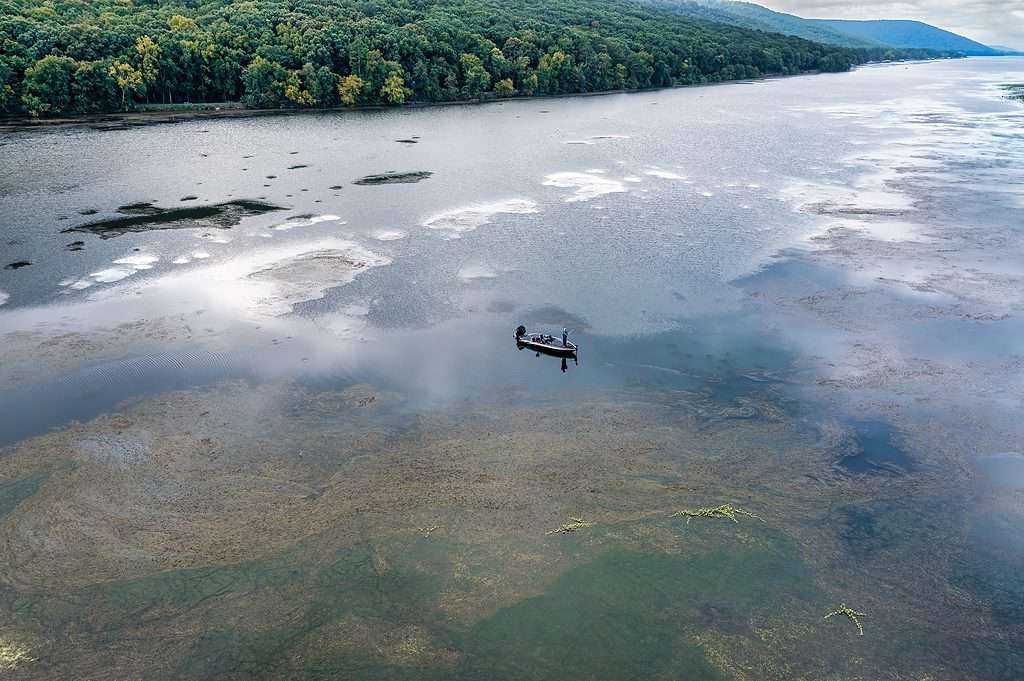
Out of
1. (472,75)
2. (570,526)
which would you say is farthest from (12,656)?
(472,75)

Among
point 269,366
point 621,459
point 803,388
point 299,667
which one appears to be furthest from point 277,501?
point 803,388

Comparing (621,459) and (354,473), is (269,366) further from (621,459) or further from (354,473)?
(621,459)

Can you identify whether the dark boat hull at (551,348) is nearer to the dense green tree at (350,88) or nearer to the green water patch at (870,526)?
the green water patch at (870,526)

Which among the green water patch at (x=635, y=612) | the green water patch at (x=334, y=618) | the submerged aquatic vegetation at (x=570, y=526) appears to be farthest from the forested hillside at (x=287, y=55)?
the green water patch at (x=635, y=612)

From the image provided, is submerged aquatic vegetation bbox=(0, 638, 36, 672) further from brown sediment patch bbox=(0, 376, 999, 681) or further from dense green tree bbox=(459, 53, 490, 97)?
dense green tree bbox=(459, 53, 490, 97)

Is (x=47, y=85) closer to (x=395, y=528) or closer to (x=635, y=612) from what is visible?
(x=395, y=528)

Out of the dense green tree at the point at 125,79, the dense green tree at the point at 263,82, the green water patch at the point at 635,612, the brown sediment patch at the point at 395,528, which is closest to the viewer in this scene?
the green water patch at the point at 635,612

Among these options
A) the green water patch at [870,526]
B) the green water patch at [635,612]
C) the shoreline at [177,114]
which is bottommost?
the green water patch at [635,612]
